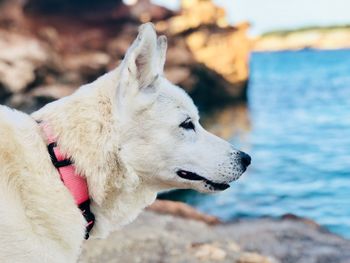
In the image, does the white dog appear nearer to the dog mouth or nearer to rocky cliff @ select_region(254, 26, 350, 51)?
the dog mouth

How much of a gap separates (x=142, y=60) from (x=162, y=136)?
1.41 feet

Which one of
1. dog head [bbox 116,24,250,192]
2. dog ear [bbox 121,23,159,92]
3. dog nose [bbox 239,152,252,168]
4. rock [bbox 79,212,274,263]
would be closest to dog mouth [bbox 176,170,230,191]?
dog head [bbox 116,24,250,192]

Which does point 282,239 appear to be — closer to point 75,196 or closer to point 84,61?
point 75,196

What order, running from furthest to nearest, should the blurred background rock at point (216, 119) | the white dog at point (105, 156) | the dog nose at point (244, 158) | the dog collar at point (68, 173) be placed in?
the blurred background rock at point (216, 119)
the dog nose at point (244, 158)
the dog collar at point (68, 173)
the white dog at point (105, 156)

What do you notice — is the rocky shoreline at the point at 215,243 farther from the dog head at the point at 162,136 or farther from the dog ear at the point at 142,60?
the dog ear at the point at 142,60

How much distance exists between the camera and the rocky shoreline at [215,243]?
6.08 meters

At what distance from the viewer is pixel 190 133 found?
10.2 feet

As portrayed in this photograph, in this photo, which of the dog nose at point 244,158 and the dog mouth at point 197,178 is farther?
the dog nose at point 244,158

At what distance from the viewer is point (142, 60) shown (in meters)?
2.86

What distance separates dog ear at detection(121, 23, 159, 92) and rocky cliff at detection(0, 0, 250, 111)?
707 inches

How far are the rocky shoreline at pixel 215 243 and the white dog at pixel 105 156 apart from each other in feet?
9.95

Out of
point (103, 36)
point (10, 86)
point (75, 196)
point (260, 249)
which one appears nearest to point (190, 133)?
point (75, 196)

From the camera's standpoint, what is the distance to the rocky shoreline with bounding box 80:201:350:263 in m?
6.08

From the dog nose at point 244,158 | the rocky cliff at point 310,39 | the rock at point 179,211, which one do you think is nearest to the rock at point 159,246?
the rock at point 179,211
